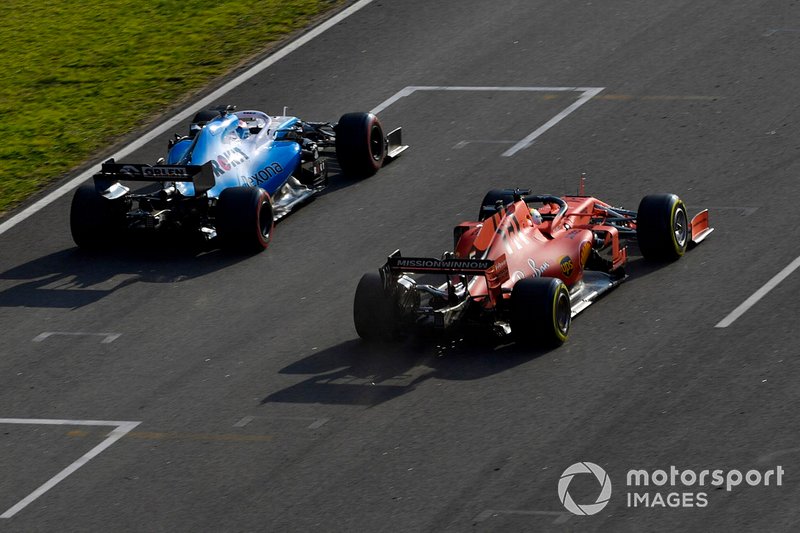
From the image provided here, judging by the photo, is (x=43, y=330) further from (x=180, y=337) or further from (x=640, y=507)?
(x=640, y=507)

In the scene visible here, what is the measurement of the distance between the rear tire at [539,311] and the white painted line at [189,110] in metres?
8.28

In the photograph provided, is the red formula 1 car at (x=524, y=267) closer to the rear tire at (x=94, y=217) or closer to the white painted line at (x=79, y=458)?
the white painted line at (x=79, y=458)

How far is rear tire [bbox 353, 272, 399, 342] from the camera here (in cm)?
1616

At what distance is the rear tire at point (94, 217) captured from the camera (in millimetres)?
19734

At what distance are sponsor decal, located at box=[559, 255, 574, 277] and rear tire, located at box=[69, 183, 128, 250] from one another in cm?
571

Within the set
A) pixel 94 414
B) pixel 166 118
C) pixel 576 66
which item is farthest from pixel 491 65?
pixel 94 414

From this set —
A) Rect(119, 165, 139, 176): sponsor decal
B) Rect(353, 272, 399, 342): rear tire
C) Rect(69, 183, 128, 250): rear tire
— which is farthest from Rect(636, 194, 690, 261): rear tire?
Rect(69, 183, 128, 250): rear tire

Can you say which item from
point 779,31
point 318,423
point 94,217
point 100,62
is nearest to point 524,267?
point 318,423

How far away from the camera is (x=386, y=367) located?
16.0 metres

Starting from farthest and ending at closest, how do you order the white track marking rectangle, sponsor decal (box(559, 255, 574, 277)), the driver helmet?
the white track marking rectangle, the driver helmet, sponsor decal (box(559, 255, 574, 277))

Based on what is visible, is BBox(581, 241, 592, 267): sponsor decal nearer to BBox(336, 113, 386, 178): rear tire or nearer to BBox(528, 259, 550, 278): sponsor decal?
BBox(528, 259, 550, 278): sponsor decal

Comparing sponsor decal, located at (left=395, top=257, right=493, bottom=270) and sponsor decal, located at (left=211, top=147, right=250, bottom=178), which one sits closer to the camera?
sponsor decal, located at (left=395, top=257, right=493, bottom=270)

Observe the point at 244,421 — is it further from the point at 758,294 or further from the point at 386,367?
the point at 758,294

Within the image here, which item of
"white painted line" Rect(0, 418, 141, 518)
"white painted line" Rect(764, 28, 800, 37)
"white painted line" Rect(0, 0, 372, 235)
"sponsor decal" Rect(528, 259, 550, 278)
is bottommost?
"white painted line" Rect(764, 28, 800, 37)
